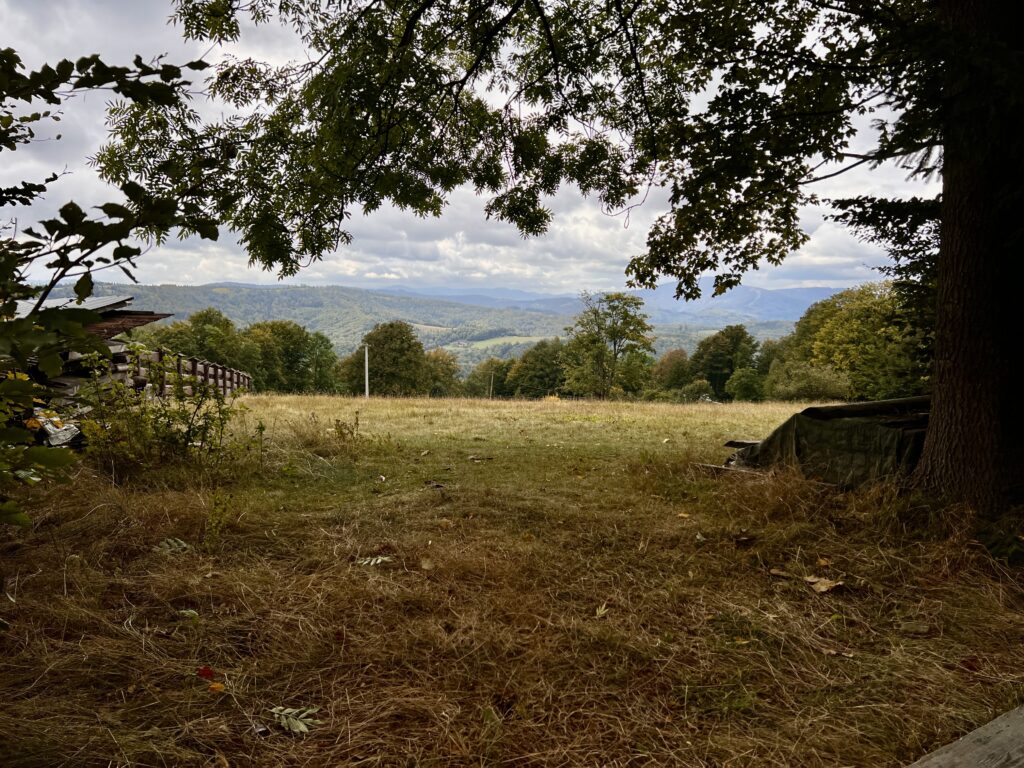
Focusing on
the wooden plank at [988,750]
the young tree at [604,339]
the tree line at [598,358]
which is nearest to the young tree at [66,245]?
the wooden plank at [988,750]

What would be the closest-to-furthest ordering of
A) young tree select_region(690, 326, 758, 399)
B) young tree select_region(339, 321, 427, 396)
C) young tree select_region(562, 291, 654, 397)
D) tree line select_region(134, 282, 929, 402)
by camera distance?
tree line select_region(134, 282, 929, 402), young tree select_region(562, 291, 654, 397), young tree select_region(339, 321, 427, 396), young tree select_region(690, 326, 758, 399)

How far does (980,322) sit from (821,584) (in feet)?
8.29

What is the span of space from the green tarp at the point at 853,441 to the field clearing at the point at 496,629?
0.53m

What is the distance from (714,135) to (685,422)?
9.02 m

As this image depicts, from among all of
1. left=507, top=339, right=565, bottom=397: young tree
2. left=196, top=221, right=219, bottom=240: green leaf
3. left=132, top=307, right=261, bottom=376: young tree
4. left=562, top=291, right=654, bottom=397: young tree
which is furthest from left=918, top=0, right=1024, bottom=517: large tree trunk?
left=507, top=339, right=565, bottom=397: young tree

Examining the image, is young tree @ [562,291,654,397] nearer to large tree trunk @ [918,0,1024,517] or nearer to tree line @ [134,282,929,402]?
tree line @ [134,282,929,402]

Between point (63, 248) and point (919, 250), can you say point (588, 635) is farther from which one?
point (919, 250)

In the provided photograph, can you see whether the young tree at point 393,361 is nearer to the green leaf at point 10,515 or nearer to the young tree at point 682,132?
the young tree at point 682,132

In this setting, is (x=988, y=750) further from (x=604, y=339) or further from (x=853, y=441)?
(x=604, y=339)

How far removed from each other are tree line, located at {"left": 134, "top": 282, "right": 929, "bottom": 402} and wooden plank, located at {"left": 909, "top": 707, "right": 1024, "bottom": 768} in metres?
33.5

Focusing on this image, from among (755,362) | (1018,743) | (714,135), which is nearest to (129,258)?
(1018,743)

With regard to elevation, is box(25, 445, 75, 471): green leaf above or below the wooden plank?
above

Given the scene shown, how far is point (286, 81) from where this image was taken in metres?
6.08

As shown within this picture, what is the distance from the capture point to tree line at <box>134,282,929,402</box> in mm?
45625
